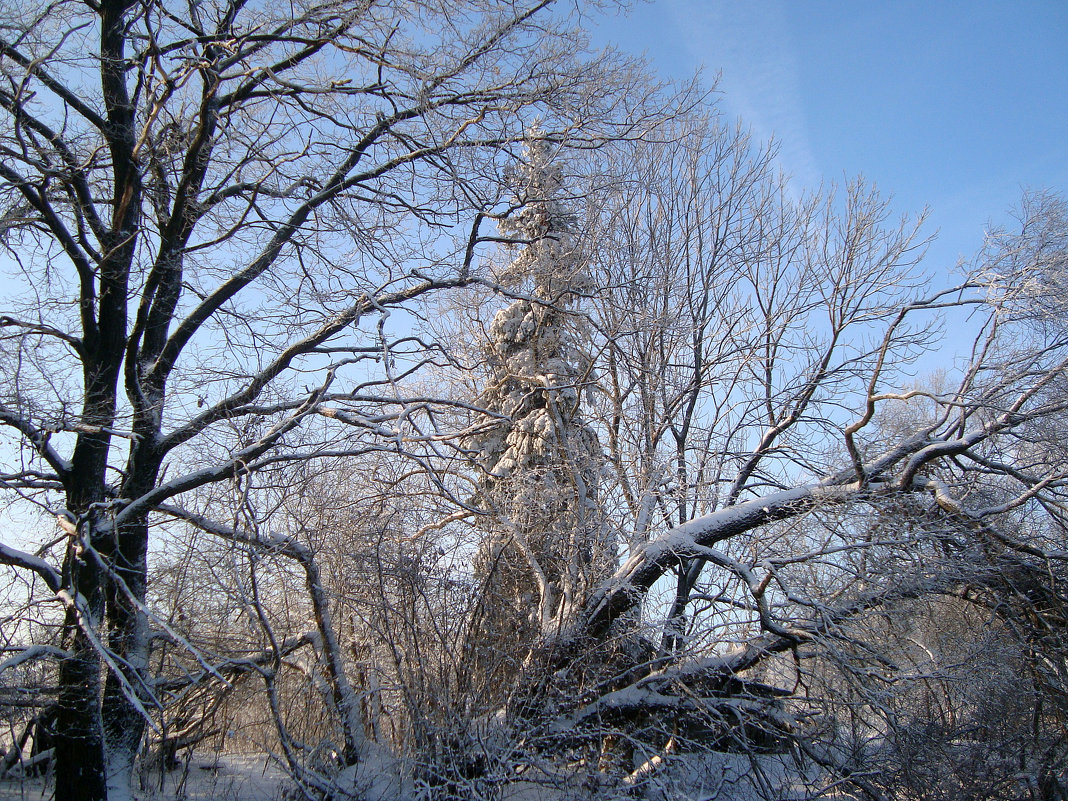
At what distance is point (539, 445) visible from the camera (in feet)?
41.9

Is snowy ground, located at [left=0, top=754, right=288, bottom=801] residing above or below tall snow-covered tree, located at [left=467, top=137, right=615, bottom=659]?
below

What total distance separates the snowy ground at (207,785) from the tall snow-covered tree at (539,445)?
293 centimetres

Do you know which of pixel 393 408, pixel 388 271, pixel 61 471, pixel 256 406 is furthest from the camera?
pixel 393 408

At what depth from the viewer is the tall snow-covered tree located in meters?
8.37

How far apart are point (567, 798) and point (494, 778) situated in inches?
35.2

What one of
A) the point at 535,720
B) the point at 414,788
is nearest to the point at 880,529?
the point at 535,720

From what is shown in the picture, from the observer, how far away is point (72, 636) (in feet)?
19.7

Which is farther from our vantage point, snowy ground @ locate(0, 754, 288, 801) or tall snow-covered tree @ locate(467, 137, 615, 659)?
tall snow-covered tree @ locate(467, 137, 615, 659)

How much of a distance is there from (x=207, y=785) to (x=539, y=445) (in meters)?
7.29

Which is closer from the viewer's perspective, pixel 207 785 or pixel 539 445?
pixel 207 785

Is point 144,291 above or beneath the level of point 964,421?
above

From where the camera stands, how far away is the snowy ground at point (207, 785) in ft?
22.8

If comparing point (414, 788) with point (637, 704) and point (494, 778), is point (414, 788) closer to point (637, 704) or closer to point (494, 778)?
point (494, 778)

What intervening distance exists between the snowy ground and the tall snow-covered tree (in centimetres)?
293
